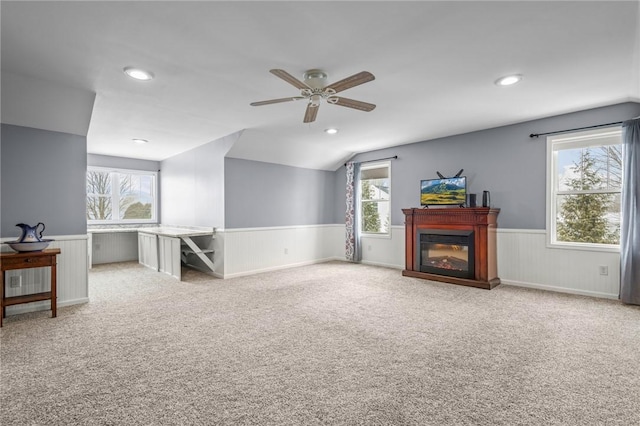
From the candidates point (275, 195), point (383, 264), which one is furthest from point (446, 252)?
point (275, 195)

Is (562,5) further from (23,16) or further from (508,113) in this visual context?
(23,16)

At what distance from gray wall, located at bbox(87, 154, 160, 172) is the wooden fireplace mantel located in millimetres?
6129

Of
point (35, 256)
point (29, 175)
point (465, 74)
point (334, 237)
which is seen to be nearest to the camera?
point (465, 74)

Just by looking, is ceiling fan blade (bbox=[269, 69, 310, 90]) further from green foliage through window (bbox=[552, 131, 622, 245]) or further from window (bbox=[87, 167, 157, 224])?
window (bbox=[87, 167, 157, 224])

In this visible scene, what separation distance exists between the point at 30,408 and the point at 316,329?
2040mm

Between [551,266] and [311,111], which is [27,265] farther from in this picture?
[551,266]

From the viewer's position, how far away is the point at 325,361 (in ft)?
Answer: 7.93

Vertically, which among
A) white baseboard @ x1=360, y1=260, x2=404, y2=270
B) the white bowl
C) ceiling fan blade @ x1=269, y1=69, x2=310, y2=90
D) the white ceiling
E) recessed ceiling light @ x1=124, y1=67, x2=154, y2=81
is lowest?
white baseboard @ x1=360, y1=260, x2=404, y2=270

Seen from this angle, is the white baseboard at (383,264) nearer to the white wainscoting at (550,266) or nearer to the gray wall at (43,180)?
the white wainscoting at (550,266)

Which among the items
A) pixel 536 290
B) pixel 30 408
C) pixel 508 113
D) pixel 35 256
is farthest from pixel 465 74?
pixel 35 256

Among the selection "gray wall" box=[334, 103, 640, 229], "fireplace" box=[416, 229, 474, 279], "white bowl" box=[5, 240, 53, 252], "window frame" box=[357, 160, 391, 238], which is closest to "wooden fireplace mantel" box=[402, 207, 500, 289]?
"fireplace" box=[416, 229, 474, 279]

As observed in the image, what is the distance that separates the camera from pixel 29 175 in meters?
3.66

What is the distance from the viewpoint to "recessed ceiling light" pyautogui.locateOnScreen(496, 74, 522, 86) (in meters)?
3.11

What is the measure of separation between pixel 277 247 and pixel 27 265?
373cm
